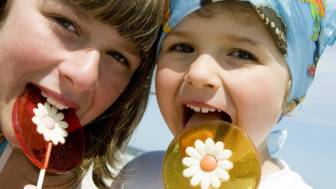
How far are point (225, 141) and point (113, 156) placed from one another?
788 mm

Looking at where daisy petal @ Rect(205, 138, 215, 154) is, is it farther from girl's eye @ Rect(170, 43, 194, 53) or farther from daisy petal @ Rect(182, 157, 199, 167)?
girl's eye @ Rect(170, 43, 194, 53)

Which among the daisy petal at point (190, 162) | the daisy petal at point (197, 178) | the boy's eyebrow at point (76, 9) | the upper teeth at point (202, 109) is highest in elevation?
the boy's eyebrow at point (76, 9)

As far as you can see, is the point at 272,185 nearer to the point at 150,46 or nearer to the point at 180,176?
the point at 180,176

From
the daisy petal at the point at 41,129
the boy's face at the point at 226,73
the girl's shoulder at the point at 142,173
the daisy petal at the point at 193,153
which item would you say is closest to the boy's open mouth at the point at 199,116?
the boy's face at the point at 226,73

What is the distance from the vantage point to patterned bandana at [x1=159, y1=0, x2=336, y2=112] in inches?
61.4

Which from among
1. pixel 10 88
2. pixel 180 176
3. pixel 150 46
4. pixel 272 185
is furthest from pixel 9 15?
pixel 272 185

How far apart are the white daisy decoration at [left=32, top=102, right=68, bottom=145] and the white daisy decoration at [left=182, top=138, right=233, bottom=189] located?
0.44 metres

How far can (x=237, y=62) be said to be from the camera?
1544 millimetres

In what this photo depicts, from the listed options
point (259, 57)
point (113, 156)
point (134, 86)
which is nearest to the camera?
point (259, 57)

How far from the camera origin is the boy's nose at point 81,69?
153 cm

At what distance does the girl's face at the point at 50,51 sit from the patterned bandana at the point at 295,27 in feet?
0.83

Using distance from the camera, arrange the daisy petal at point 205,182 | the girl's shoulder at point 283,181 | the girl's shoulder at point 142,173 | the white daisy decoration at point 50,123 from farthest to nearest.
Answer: the girl's shoulder at point 142,173 < the girl's shoulder at point 283,181 < the white daisy decoration at point 50,123 < the daisy petal at point 205,182

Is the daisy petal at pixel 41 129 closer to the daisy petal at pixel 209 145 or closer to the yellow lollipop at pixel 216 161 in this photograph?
the yellow lollipop at pixel 216 161

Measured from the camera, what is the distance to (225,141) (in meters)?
1.56
